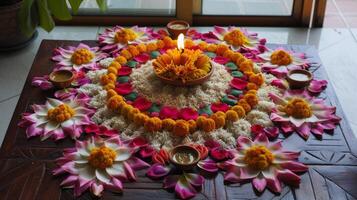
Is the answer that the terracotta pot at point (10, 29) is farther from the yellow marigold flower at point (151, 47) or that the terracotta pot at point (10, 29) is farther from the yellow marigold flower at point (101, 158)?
the yellow marigold flower at point (101, 158)

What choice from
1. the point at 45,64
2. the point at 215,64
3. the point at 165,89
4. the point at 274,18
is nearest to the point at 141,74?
the point at 165,89

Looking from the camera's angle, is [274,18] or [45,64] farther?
[274,18]

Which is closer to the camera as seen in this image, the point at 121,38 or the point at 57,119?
the point at 57,119

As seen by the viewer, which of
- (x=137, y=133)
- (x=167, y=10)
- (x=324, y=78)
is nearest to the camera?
(x=137, y=133)

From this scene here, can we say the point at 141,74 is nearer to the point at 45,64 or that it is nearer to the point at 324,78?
the point at 45,64

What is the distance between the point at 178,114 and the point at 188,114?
0.03 meters

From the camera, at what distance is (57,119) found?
5.09 feet

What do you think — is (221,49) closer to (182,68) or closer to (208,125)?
(182,68)

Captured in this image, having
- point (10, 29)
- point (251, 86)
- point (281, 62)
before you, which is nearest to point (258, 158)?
point (251, 86)

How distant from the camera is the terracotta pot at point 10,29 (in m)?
2.39

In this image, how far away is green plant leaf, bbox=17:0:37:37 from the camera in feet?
7.57

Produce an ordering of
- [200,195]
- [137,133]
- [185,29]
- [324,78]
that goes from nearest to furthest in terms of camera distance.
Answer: [200,195], [137,133], [324,78], [185,29]

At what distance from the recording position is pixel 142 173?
1.37 metres

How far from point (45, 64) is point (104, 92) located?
350 mm
